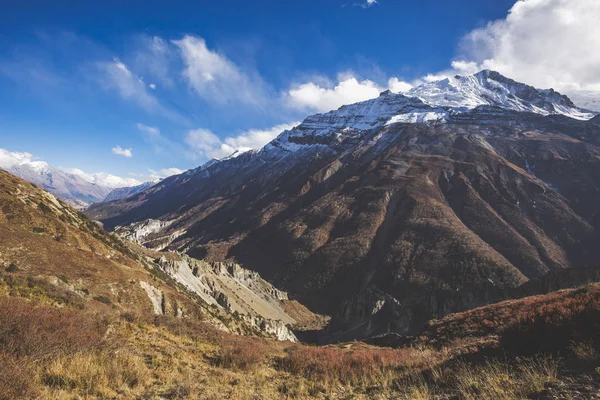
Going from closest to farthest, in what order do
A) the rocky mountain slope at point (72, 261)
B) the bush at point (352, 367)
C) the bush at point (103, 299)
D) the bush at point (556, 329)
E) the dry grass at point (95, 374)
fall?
the dry grass at point (95, 374)
the bush at point (556, 329)
the bush at point (352, 367)
the bush at point (103, 299)
the rocky mountain slope at point (72, 261)

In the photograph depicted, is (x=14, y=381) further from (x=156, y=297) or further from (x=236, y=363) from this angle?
(x=156, y=297)

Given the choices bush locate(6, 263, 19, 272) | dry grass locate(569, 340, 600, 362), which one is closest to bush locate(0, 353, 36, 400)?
dry grass locate(569, 340, 600, 362)

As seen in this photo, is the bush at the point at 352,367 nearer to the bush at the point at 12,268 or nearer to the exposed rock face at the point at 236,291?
the bush at the point at 12,268

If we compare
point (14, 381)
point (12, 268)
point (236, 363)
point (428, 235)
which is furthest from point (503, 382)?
point (428, 235)

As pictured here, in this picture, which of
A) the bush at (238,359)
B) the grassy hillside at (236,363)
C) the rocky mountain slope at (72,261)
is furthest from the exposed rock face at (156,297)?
the bush at (238,359)

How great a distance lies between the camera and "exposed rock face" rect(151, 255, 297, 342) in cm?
6231

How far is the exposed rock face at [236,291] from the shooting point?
A: 62.3 meters

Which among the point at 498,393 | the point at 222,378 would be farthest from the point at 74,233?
the point at 498,393

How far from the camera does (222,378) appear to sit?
1054cm

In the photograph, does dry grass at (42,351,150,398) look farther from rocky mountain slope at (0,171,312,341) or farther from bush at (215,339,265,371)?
rocky mountain slope at (0,171,312,341)

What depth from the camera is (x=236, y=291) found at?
271 feet

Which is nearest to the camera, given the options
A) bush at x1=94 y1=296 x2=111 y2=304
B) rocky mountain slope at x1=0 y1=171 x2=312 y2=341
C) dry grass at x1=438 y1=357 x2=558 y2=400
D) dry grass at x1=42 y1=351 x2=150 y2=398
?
dry grass at x1=438 y1=357 x2=558 y2=400

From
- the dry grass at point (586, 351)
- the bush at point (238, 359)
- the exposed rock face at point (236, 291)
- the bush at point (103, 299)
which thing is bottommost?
the exposed rock face at point (236, 291)

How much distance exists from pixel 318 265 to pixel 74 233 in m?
105
